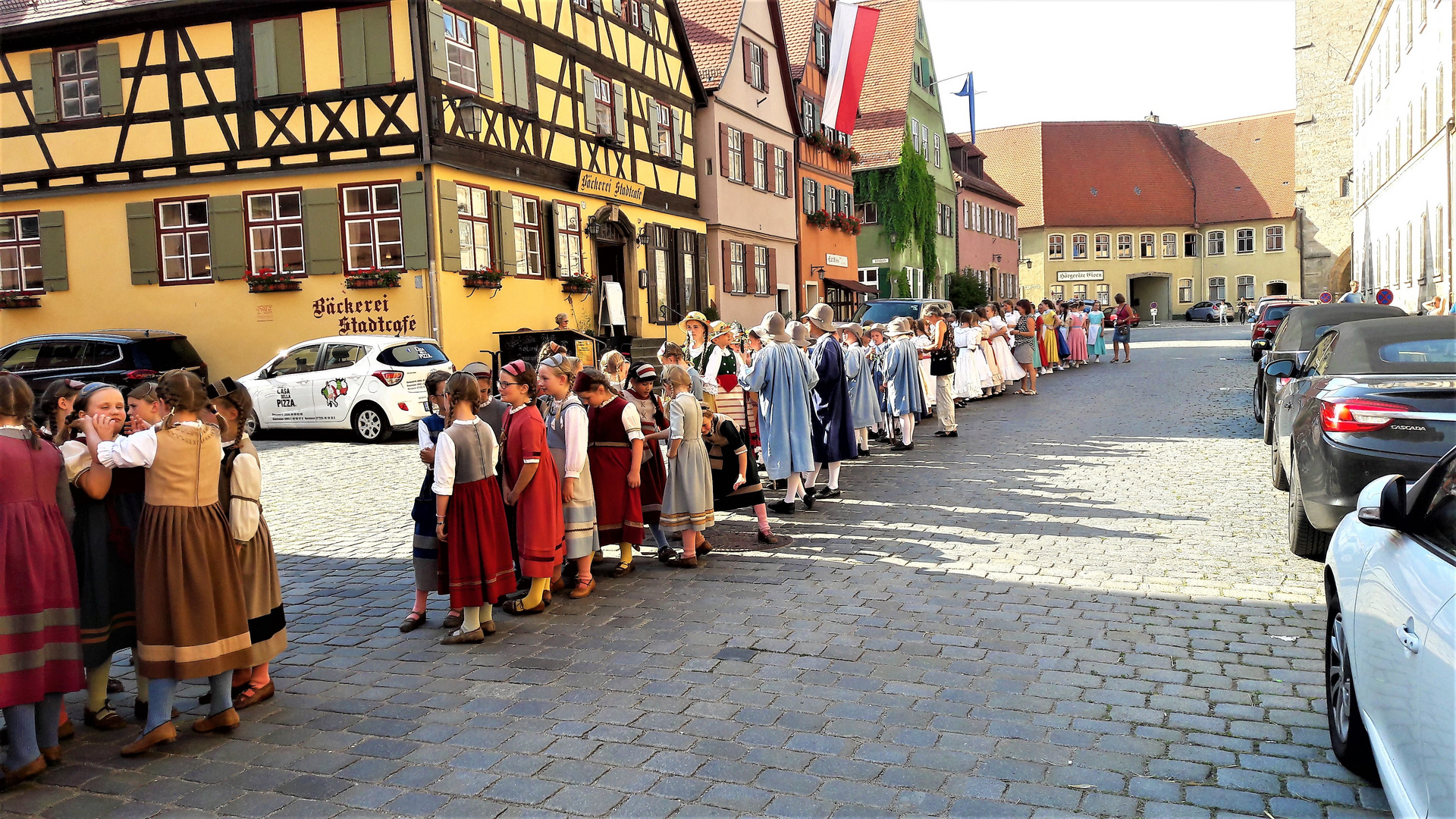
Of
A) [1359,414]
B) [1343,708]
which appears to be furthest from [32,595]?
[1359,414]

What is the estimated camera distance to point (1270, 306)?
3244cm

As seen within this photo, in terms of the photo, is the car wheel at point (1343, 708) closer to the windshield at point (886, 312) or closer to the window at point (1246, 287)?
the windshield at point (886, 312)

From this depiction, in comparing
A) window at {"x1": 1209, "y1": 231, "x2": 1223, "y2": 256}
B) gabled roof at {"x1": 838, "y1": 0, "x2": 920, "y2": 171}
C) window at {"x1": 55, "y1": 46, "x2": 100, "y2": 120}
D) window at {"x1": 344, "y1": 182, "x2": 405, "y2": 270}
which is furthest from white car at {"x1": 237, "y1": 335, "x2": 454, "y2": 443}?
window at {"x1": 1209, "y1": 231, "x2": 1223, "y2": 256}

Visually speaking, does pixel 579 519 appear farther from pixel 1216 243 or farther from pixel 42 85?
pixel 1216 243

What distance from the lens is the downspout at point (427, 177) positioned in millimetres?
19484

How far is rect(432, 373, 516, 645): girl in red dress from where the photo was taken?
248 inches

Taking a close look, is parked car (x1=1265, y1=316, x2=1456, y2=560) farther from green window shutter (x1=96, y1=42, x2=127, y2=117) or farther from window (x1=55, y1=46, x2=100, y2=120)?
window (x1=55, y1=46, x2=100, y2=120)

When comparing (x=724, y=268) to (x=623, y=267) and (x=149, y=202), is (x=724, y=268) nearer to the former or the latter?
(x=623, y=267)

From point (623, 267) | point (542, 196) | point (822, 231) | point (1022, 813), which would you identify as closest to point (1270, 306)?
point (822, 231)

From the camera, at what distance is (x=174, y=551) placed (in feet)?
16.0

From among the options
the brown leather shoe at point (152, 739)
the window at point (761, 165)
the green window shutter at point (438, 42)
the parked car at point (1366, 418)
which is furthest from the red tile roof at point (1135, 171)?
the brown leather shoe at point (152, 739)

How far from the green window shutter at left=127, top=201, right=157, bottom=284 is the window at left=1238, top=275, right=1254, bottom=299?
69.2m

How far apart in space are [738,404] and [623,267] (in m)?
16.9

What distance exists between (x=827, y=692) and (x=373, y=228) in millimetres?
17174
